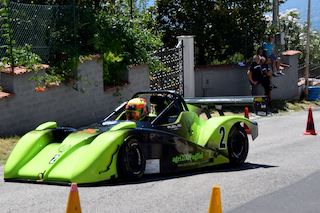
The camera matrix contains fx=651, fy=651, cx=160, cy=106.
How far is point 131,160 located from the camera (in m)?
8.98

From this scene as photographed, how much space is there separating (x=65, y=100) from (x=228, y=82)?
9135mm

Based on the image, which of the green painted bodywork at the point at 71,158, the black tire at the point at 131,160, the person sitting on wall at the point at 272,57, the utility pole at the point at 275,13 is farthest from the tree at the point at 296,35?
the green painted bodywork at the point at 71,158

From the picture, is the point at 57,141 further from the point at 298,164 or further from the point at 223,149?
the point at 298,164

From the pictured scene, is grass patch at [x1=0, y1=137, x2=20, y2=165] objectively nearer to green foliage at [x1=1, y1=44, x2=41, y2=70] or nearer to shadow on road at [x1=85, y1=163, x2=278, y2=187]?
green foliage at [x1=1, y1=44, x2=41, y2=70]

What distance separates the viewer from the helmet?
1016 cm

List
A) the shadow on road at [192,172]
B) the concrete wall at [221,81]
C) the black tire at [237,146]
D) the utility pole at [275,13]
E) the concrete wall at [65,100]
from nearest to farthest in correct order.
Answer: the shadow on road at [192,172] < the black tire at [237,146] < the concrete wall at [65,100] < the concrete wall at [221,81] < the utility pole at [275,13]

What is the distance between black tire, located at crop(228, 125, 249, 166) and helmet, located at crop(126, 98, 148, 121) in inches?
59.5

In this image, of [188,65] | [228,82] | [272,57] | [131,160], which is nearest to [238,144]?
[131,160]

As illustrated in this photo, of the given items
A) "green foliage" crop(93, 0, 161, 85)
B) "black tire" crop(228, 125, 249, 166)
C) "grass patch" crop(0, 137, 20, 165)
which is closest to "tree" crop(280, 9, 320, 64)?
"green foliage" crop(93, 0, 161, 85)

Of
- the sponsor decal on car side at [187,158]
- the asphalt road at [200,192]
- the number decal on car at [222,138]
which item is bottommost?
the asphalt road at [200,192]

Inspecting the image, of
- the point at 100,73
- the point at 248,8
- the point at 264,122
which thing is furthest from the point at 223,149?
the point at 248,8

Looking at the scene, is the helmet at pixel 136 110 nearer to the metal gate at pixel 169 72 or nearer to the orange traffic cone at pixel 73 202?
the orange traffic cone at pixel 73 202

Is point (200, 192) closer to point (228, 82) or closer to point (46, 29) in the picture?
point (46, 29)

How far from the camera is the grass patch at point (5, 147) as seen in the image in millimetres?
11979
